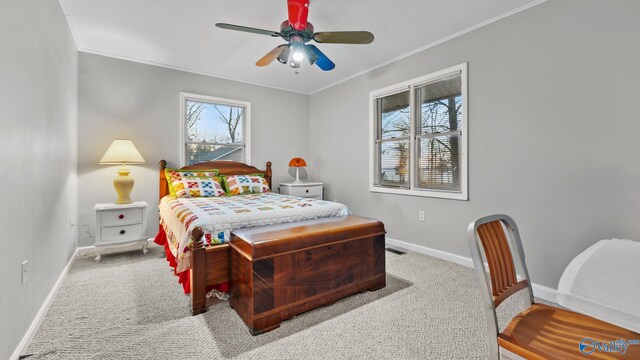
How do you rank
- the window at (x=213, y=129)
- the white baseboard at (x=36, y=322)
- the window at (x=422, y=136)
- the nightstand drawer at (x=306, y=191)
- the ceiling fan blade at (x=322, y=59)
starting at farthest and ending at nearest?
the nightstand drawer at (x=306, y=191), the window at (x=213, y=129), the window at (x=422, y=136), the ceiling fan blade at (x=322, y=59), the white baseboard at (x=36, y=322)

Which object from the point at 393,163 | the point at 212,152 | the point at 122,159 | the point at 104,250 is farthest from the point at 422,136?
the point at 104,250

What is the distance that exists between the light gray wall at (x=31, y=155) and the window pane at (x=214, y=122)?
1541 mm

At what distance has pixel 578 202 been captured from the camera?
7.30 feet

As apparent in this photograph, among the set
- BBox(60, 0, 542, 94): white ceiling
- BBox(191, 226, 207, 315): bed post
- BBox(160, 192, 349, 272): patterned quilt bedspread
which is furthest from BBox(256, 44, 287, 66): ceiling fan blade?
BBox(191, 226, 207, 315): bed post

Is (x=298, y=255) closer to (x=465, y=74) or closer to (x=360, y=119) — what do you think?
(x=465, y=74)

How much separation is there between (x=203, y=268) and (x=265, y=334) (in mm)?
657

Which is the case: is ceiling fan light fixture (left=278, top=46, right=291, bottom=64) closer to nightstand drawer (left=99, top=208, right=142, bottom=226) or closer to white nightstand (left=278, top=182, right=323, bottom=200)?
white nightstand (left=278, top=182, right=323, bottom=200)

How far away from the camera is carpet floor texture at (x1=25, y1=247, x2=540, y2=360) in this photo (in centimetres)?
164

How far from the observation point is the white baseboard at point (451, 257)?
93.4 inches

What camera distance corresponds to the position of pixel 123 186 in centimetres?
336

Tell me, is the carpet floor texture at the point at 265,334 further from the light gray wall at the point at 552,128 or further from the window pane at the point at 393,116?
the window pane at the point at 393,116

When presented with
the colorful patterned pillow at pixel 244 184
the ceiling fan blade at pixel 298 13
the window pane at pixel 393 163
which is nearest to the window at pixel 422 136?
the window pane at pixel 393 163

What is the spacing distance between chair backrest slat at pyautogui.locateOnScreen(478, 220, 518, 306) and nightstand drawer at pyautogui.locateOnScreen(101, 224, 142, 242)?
3604 mm

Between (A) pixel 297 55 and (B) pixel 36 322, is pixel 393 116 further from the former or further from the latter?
(B) pixel 36 322
